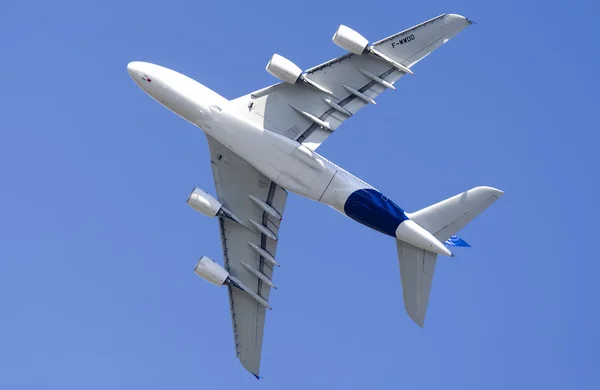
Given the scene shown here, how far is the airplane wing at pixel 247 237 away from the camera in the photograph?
6044cm

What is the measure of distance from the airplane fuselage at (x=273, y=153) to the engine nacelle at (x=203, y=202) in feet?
12.3

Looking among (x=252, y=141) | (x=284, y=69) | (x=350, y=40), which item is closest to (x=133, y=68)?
(x=252, y=141)

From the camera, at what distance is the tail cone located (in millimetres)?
56938

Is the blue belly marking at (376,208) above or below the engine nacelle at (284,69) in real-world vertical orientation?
below

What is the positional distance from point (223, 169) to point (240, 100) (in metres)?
4.76

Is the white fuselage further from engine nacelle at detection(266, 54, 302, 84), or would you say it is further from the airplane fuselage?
engine nacelle at detection(266, 54, 302, 84)

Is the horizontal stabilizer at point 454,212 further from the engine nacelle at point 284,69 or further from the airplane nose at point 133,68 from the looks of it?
the airplane nose at point 133,68

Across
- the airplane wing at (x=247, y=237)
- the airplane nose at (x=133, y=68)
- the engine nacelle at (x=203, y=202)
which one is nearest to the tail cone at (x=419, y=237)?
the airplane wing at (x=247, y=237)

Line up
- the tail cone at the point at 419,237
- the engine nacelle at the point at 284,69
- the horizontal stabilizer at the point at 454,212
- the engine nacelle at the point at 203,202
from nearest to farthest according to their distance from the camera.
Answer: the engine nacelle at the point at 284,69, the horizontal stabilizer at the point at 454,212, the tail cone at the point at 419,237, the engine nacelle at the point at 203,202

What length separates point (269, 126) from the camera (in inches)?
2283

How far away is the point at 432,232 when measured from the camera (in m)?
57.4

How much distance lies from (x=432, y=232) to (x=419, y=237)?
89 cm

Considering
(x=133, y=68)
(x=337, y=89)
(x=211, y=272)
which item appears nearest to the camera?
(x=337, y=89)

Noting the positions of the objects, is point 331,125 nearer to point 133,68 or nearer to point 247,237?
point 247,237
